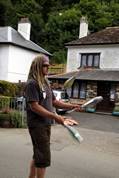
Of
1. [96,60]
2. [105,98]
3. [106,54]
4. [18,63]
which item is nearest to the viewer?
[105,98]

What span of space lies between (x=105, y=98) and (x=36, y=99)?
78.0 feet

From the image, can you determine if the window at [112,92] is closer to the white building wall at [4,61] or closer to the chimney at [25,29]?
the white building wall at [4,61]

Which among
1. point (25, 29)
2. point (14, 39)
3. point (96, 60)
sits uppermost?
point (25, 29)

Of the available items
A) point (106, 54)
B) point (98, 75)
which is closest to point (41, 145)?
point (98, 75)

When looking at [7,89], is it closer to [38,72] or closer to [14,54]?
[14,54]

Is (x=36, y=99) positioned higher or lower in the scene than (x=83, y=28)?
lower

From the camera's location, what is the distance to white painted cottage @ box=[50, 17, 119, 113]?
27.4 meters

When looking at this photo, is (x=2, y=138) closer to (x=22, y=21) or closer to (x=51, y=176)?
(x=51, y=176)

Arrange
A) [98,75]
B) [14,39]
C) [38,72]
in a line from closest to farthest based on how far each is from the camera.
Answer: [38,72] < [98,75] < [14,39]

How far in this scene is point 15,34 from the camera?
3403cm

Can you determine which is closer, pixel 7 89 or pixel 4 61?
pixel 7 89

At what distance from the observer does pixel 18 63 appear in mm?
32594

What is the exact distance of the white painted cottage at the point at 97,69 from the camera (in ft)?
89.7

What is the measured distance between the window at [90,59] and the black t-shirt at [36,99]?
24740 mm
